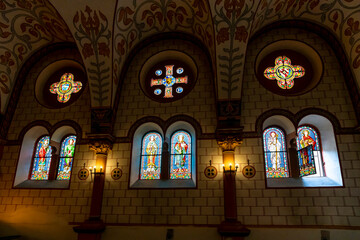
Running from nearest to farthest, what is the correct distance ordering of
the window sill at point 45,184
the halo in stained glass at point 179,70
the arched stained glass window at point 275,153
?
the arched stained glass window at point 275,153
the window sill at point 45,184
the halo in stained glass at point 179,70

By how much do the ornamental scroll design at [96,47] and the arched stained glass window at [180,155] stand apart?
2.92 metres

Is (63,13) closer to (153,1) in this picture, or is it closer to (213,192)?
(153,1)

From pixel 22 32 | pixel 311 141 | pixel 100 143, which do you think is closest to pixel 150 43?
pixel 100 143

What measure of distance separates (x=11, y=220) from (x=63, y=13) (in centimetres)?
746

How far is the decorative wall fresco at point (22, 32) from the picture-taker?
9281 millimetres

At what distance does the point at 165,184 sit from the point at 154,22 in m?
6.10

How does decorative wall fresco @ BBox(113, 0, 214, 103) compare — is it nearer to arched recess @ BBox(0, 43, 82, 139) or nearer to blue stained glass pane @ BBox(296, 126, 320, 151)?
arched recess @ BBox(0, 43, 82, 139)

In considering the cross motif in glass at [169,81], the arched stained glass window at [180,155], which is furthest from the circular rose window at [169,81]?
the arched stained glass window at [180,155]

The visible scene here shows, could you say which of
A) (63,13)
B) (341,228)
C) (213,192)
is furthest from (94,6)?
(341,228)

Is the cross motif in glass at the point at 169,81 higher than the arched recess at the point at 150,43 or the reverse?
the reverse

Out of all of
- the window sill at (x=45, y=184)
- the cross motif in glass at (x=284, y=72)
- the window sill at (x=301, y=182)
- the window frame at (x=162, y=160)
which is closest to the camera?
the window sill at (x=301, y=182)

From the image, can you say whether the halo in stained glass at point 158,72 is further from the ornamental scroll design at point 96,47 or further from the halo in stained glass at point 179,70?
the ornamental scroll design at point 96,47

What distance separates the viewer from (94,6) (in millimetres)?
8578

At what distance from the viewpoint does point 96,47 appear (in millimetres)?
9398
